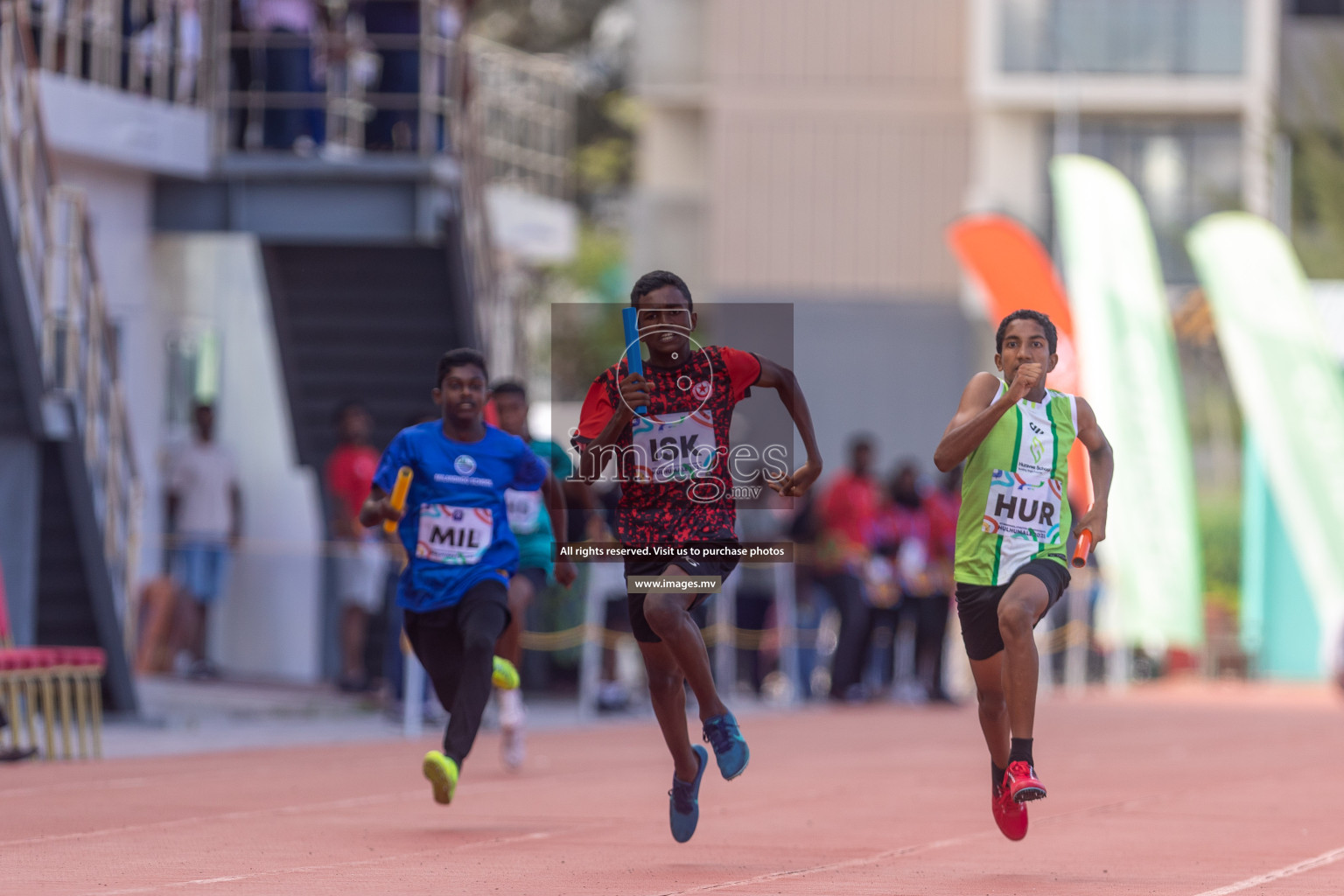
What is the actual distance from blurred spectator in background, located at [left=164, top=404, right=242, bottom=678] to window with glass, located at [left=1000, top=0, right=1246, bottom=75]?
21.5 metres

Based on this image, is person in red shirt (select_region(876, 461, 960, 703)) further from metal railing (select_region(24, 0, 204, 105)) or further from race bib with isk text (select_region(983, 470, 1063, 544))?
race bib with isk text (select_region(983, 470, 1063, 544))

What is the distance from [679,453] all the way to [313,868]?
1.81 metres

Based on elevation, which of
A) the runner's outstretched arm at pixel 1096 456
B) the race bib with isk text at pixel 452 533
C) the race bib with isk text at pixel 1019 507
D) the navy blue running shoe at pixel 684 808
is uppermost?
the runner's outstretched arm at pixel 1096 456

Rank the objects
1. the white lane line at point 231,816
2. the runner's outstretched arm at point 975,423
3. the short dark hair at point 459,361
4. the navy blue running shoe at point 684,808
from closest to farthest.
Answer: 1. the runner's outstretched arm at point 975,423
2. the navy blue running shoe at point 684,808
3. the white lane line at point 231,816
4. the short dark hair at point 459,361

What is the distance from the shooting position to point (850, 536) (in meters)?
20.0

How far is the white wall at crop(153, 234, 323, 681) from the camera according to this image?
20.5 meters

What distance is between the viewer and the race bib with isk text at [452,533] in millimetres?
10227

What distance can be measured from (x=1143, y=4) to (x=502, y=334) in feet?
57.7

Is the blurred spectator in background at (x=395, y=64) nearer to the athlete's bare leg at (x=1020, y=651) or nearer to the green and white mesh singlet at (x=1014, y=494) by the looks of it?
the green and white mesh singlet at (x=1014, y=494)

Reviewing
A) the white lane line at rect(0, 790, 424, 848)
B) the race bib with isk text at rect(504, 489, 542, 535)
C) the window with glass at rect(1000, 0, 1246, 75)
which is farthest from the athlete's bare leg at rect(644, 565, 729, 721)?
the window with glass at rect(1000, 0, 1246, 75)

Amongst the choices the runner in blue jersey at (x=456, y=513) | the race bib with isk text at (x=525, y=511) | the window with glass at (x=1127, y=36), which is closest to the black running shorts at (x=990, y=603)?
the runner in blue jersey at (x=456, y=513)

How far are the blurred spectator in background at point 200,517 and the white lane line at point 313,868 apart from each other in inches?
369

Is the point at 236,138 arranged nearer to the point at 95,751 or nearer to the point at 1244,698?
the point at 95,751

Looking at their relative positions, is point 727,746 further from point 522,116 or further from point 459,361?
point 522,116
